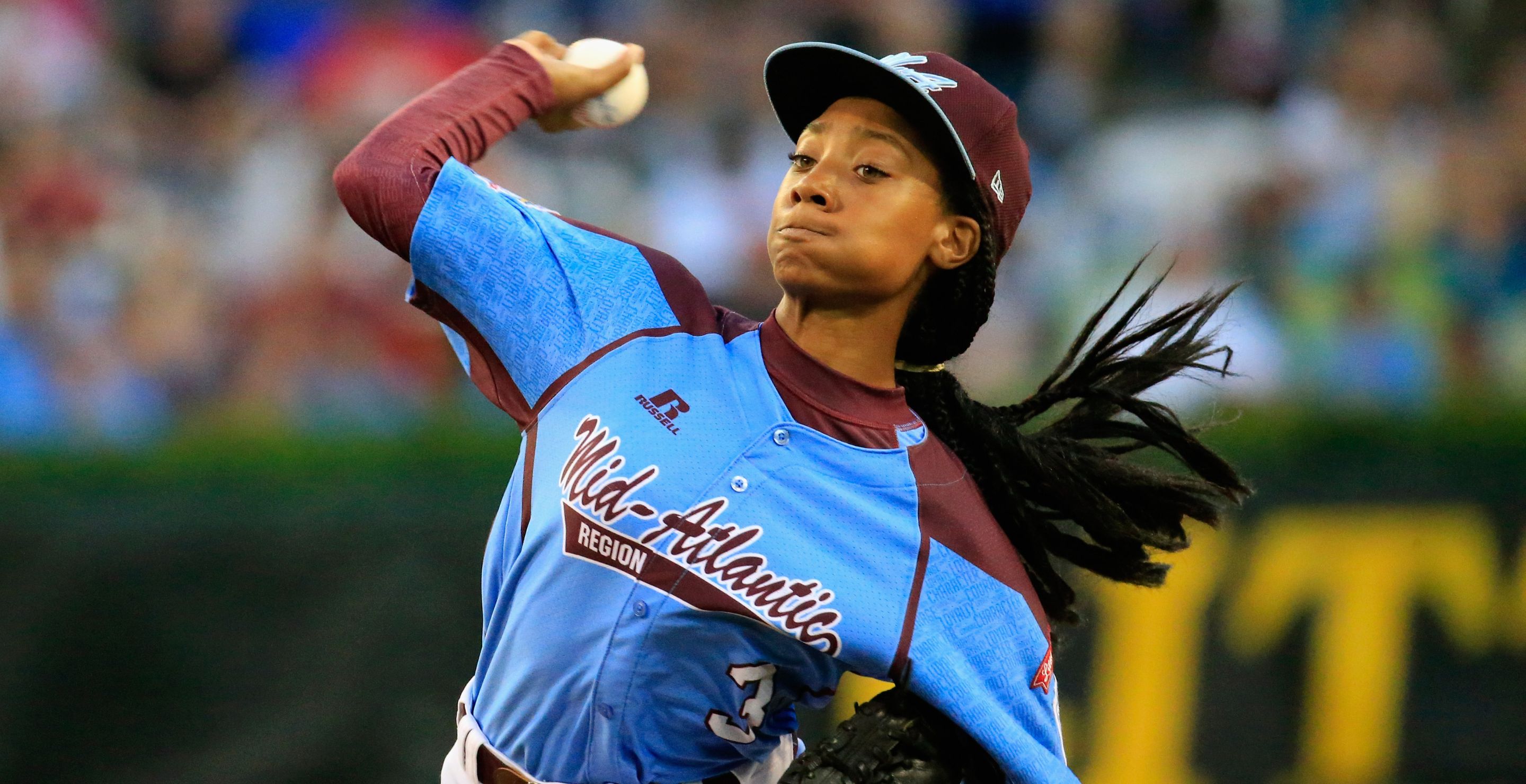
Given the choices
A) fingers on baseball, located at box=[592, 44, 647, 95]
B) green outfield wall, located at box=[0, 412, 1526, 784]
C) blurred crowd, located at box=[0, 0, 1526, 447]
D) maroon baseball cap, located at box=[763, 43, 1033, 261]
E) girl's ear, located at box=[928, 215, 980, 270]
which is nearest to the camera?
maroon baseball cap, located at box=[763, 43, 1033, 261]

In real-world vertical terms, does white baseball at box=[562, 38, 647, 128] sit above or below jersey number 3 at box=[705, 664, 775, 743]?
above

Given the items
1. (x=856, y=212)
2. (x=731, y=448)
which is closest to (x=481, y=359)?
(x=731, y=448)

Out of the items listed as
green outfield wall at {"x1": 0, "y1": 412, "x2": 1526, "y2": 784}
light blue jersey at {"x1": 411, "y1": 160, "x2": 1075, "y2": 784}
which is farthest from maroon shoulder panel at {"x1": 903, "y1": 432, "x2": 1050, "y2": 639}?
green outfield wall at {"x1": 0, "y1": 412, "x2": 1526, "y2": 784}

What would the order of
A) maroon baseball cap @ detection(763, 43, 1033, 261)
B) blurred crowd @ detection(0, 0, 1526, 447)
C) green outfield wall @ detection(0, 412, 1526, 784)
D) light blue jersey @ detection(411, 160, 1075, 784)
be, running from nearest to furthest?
light blue jersey @ detection(411, 160, 1075, 784) < maroon baseball cap @ detection(763, 43, 1033, 261) < green outfield wall @ detection(0, 412, 1526, 784) < blurred crowd @ detection(0, 0, 1526, 447)

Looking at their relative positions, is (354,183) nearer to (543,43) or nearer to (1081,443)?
(543,43)

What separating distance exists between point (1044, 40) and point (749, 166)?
66.0 inches

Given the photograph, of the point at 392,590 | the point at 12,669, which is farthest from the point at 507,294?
the point at 12,669

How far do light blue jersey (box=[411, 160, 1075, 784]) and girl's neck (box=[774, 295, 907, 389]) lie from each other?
0.11 feet

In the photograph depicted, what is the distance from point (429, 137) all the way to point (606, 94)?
39cm

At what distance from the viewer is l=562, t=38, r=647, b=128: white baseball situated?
116 inches

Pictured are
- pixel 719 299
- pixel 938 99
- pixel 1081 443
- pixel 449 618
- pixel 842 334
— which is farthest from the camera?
pixel 719 299

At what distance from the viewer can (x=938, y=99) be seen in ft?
8.70

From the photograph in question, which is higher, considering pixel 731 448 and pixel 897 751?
pixel 731 448

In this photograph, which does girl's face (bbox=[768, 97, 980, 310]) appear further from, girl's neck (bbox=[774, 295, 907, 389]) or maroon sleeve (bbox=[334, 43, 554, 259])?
maroon sleeve (bbox=[334, 43, 554, 259])
